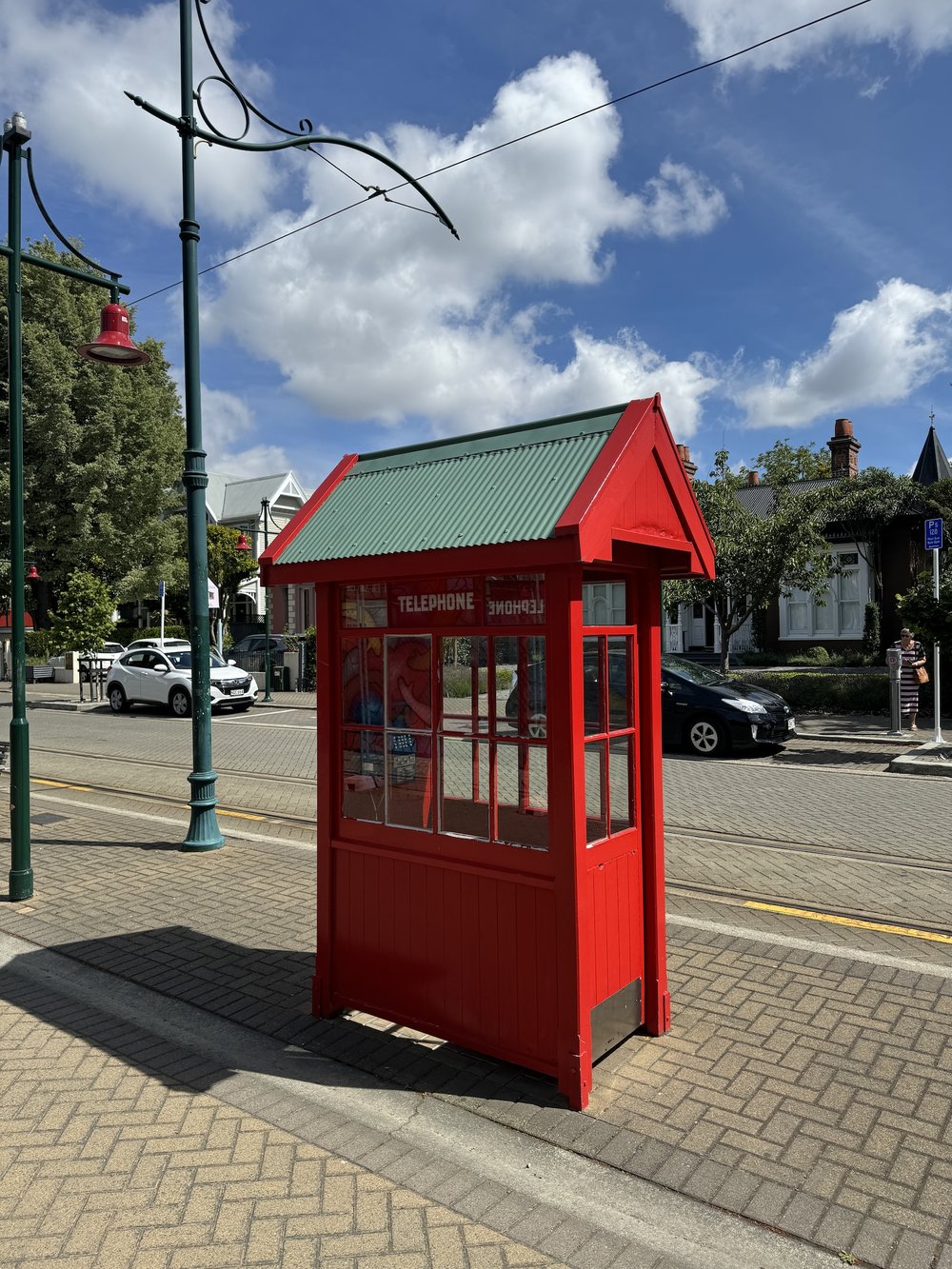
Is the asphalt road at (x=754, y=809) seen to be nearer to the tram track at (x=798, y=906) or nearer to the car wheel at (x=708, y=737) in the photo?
the tram track at (x=798, y=906)

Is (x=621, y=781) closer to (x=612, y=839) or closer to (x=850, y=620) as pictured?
(x=612, y=839)

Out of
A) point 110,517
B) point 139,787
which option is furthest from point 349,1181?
point 110,517

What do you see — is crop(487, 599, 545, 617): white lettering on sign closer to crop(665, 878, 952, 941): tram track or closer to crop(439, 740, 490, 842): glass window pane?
crop(439, 740, 490, 842): glass window pane

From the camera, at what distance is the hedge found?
16672 millimetres

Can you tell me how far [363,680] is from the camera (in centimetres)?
436

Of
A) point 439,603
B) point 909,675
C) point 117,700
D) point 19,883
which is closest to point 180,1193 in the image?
point 439,603

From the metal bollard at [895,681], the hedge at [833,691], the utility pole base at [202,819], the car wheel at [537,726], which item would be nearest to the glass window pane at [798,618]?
the hedge at [833,691]

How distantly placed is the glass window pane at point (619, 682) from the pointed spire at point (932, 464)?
31461 millimetres

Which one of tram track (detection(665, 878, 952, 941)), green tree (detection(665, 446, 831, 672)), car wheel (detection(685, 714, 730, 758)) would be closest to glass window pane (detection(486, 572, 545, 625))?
tram track (detection(665, 878, 952, 941))

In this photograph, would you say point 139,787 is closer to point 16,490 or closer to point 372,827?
point 16,490

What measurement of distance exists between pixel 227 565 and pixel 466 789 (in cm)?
4417

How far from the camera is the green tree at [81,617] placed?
26.1 meters

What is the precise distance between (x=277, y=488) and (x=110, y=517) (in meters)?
23.9

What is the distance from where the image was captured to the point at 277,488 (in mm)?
59469
